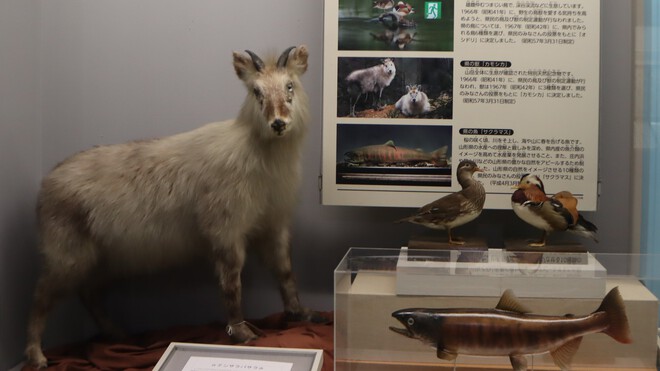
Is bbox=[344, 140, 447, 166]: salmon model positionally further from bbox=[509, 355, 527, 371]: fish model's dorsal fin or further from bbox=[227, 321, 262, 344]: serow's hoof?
bbox=[509, 355, 527, 371]: fish model's dorsal fin

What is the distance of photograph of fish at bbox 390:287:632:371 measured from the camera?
2100 mm

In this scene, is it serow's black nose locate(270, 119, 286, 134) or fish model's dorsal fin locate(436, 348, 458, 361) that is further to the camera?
serow's black nose locate(270, 119, 286, 134)

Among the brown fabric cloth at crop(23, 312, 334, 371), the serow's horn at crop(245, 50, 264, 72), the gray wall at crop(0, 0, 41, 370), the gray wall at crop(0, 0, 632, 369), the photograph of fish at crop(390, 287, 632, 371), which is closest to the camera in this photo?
the photograph of fish at crop(390, 287, 632, 371)

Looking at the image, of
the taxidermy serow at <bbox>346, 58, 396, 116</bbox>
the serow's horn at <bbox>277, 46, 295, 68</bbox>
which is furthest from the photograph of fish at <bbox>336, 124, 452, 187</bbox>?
the serow's horn at <bbox>277, 46, 295, 68</bbox>

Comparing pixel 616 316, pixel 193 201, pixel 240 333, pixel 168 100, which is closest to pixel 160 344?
pixel 240 333

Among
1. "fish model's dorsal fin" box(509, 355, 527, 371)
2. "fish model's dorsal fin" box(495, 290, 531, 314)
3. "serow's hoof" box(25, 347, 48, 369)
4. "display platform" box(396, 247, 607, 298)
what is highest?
"display platform" box(396, 247, 607, 298)

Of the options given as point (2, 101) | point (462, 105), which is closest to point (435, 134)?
point (462, 105)

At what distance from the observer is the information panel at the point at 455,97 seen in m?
2.95

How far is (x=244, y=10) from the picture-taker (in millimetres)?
3213

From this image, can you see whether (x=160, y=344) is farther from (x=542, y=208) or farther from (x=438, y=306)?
(x=542, y=208)

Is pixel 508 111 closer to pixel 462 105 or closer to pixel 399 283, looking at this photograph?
pixel 462 105

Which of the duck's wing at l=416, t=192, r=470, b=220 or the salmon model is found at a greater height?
the salmon model

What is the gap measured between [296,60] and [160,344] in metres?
1.27

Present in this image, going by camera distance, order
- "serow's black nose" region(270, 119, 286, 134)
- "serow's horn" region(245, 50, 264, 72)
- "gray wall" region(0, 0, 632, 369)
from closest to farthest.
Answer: "serow's black nose" region(270, 119, 286, 134) → "serow's horn" region(245, 50, 264, 72) → "gray wall" region(0, 0, 632, 369)
